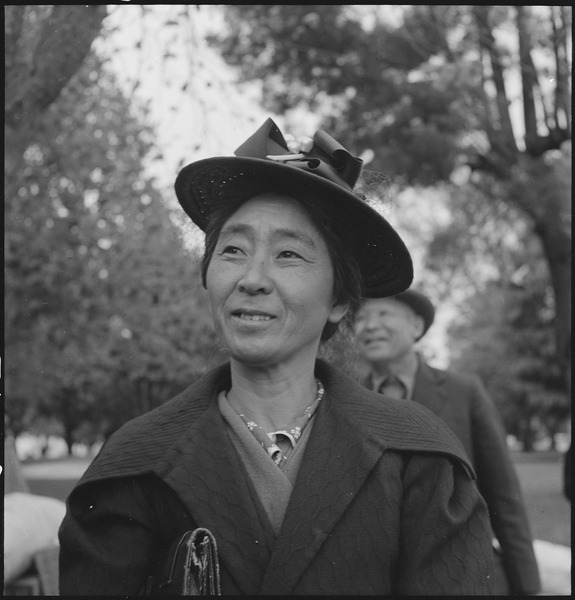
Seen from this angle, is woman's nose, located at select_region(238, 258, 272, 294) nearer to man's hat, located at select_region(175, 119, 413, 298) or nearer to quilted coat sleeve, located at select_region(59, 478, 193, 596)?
man's hat, located at select_region(175, 119, 413, 298)

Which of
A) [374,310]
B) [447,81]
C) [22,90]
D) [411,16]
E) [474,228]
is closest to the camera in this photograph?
[374,310]

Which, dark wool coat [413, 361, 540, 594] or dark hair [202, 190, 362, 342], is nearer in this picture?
dark hair [202, 190, 362, 342]

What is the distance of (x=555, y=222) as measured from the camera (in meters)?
10.4

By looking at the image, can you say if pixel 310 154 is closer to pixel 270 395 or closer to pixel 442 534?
pixel 270 395

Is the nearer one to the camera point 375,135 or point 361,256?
point 361,256

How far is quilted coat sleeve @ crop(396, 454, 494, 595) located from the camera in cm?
183

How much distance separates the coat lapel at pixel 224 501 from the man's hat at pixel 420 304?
2.45 metres

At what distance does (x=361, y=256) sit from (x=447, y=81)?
739 centimetres

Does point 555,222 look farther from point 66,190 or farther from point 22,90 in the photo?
point 22,90

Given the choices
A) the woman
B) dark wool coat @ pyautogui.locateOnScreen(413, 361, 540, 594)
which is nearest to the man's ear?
dark wool coat @ pyautogui.locateOnScreen(413, 361, 540, 594)

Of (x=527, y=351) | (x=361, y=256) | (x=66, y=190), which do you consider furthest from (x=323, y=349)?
(x=527, y=351)

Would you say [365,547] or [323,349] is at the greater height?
[323,349]

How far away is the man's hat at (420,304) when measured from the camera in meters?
4.32

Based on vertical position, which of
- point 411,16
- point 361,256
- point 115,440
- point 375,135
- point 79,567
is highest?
point 411,16
